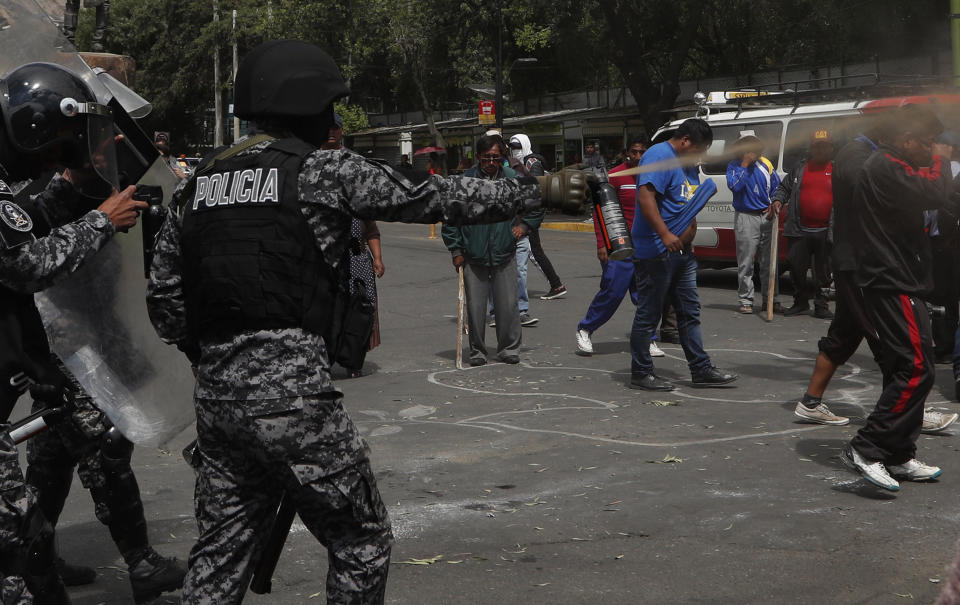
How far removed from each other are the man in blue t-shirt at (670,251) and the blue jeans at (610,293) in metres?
1.17

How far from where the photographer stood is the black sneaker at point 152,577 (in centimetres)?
419

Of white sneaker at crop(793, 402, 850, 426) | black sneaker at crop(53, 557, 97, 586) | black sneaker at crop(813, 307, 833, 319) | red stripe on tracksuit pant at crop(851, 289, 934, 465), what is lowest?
black sneaker at crop(813, 307, 833, 319)

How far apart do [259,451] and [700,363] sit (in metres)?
5.46

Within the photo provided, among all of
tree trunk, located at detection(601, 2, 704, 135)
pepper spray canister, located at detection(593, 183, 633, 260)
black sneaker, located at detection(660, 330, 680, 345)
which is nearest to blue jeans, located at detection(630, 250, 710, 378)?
black sneaker, located at detection(660, 330, 680, 345)

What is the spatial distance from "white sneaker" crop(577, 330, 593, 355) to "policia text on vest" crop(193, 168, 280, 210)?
661 centimetres

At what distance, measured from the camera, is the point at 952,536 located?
4.79 meters

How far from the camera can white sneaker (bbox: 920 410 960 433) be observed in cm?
650

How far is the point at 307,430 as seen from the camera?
2988mm

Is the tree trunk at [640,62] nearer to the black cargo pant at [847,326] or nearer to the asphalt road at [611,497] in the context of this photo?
the asphalt road at [611,497]

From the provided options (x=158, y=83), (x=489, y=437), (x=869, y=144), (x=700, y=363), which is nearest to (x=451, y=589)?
(x=489, y=437)

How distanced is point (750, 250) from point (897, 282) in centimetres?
613

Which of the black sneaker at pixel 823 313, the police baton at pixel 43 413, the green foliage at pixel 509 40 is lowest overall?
the black sneaker at pixel 823 313

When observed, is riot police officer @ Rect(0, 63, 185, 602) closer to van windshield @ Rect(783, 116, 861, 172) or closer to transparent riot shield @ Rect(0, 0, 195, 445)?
transparent riot shield @ Rect(0, 0, 195, 445)

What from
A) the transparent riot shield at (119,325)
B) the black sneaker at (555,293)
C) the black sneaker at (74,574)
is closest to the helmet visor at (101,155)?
the transparent riot shield at (119,325)
